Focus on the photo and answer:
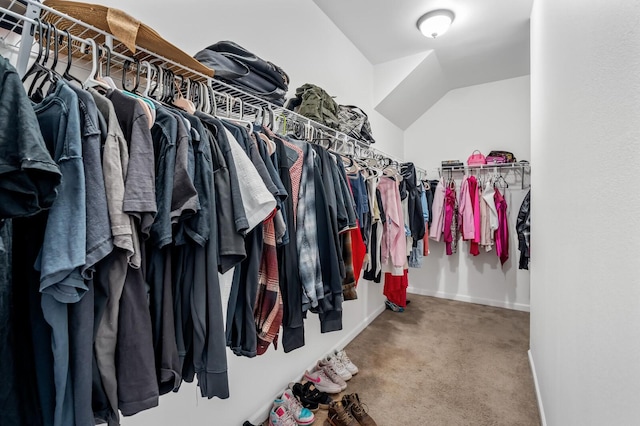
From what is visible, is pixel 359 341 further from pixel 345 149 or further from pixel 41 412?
pixel 41 412

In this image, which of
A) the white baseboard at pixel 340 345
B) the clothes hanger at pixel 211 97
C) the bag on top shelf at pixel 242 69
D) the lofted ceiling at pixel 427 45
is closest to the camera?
the clothes hanger at pixel 211 97

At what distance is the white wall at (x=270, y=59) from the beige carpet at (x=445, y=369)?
34 cm

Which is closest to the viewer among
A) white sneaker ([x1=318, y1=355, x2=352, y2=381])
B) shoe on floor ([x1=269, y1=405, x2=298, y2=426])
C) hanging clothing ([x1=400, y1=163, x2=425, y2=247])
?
shoe on floor ([x1=269, y1=405, x2=298, y2=426])

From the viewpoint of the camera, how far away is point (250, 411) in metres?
1.65

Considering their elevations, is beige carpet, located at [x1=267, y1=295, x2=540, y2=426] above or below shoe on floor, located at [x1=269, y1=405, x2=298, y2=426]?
below

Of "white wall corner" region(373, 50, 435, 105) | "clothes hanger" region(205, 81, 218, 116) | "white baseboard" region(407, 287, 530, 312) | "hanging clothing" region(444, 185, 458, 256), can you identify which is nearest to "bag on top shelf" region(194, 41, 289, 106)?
"clothes hanger" region(205, 81, 218, 116)

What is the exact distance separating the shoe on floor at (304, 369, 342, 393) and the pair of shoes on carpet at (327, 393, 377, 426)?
190 millimetres

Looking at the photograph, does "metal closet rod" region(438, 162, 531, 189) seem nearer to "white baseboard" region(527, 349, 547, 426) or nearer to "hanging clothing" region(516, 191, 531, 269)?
"hanging clothing" region(516, 191, 531, 269)

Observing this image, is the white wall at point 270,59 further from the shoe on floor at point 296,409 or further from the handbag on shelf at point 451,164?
the handbag on shelf at point 451,164

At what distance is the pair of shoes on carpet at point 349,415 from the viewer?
62.8 inches

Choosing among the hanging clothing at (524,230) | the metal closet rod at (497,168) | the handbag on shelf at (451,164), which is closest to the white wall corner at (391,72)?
the handbag on shelf at (451,164)

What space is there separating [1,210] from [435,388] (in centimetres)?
230

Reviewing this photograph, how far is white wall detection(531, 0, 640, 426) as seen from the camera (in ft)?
1.94

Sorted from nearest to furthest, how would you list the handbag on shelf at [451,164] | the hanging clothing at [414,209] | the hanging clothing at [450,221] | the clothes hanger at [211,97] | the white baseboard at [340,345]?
1. the clothes hanger at [211,97]
2. the white baseboard at [340,345]
3. the hanging clothing at [414,209]
4. the hanging clothing at [450,221]
5. the handbag on shelf at [451,164]
